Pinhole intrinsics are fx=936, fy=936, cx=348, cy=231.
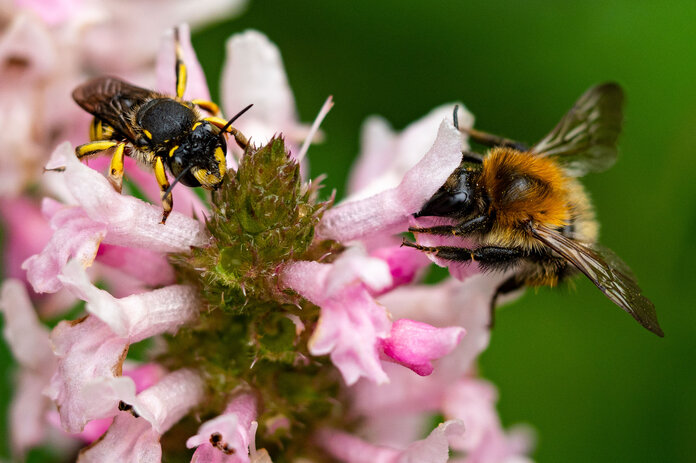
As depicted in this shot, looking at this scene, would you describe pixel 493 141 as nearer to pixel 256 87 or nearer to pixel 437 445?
pixel 256 87

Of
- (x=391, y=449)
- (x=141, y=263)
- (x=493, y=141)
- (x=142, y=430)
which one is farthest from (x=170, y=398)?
(x=493, y=141)

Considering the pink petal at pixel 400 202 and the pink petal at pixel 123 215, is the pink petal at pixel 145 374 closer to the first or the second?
the pink petal at pixel 123 215

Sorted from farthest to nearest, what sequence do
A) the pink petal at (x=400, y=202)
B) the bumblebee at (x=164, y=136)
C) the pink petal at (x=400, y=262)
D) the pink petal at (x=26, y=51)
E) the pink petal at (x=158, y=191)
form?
the pink petal at (x=26, y=51)
the pink petal at (x=158, y=191)
the pink petal at (x=400, y=262)
the bumblebee at (x=164, y=136)
the pink petal at (x=400, y=202)

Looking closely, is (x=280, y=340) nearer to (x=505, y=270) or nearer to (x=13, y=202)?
(x=505, y=270)

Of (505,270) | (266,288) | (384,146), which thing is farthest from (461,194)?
(384,146)

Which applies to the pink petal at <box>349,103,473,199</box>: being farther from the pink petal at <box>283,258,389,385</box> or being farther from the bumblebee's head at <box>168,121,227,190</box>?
the pink petal at <box>283,258,389,385</box>

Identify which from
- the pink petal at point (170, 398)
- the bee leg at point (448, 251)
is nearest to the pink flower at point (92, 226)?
the pink petal at point (170, 398)
